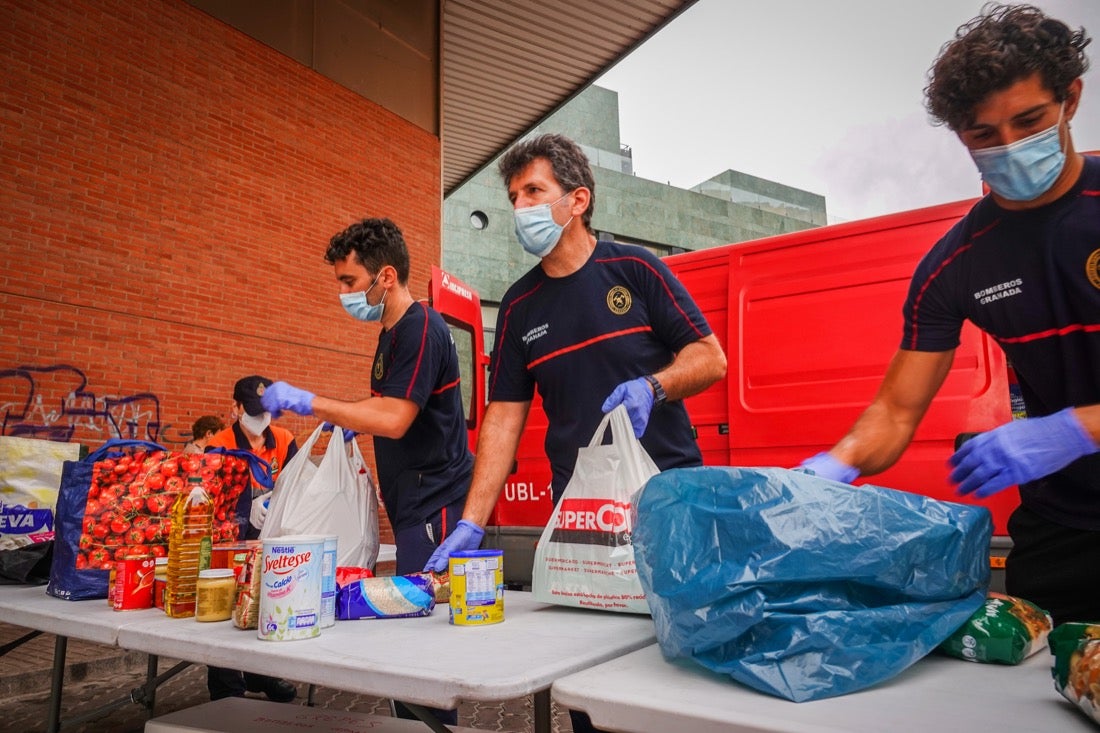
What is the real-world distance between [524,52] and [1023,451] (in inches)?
403

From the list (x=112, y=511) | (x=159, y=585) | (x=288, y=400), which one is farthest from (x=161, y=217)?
(x=159, y=585)

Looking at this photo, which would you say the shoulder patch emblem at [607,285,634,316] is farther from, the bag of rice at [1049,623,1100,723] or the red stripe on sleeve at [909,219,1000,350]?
the bag of rice at [1049,623,1100,723]

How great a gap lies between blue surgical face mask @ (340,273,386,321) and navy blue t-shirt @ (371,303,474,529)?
264 millimetres

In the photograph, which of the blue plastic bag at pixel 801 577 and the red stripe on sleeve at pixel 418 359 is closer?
the blue plastic bag at pixel 801 577

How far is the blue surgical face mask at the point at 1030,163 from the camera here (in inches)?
62.3

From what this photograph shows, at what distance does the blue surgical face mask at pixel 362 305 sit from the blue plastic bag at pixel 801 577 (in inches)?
74.5

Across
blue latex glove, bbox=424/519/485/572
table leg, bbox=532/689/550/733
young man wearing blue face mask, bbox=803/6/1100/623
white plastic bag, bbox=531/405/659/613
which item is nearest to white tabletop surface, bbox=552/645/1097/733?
table leg, bbox=532/689/550/733

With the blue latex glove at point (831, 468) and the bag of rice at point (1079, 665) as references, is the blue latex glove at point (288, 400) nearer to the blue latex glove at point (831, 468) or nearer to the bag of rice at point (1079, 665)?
the blue latex glove at point (831, 468)

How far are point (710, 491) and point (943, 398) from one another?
8.94ft

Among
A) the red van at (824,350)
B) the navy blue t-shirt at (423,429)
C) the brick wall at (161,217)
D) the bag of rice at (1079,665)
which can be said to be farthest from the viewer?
the brick wall at (161,217)

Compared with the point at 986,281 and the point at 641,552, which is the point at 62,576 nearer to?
the point at 641,552

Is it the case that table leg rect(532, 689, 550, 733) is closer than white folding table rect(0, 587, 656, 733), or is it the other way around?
white folding table rect(0, 587, 656, 733)

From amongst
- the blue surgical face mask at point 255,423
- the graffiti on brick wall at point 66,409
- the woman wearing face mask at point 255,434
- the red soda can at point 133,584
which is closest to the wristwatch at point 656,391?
the red soda can at point 133,584

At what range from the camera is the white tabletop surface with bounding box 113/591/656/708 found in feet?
3.68
